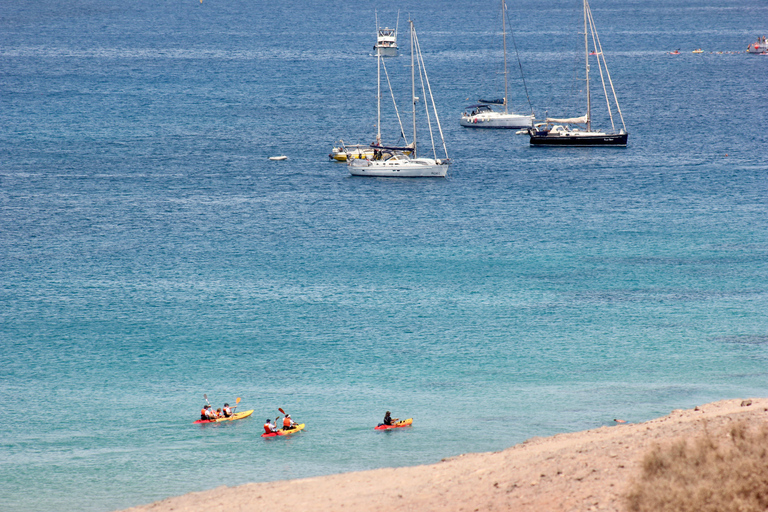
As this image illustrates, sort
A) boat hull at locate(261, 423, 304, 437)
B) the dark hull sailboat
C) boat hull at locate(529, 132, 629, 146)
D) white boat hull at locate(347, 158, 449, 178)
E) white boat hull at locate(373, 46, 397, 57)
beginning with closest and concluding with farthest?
boat hull at locate(261, 423, 304, 437), white boat hull at locate(347, 158, 449, 178), boat hull at locate(529, 132, 629, 146), the dark hull sailboat, white boat hull at locate(373, 46, 397, 57)

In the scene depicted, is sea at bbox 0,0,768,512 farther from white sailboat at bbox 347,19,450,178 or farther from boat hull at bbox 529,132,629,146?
boat hull at bbox 529,132,629,146

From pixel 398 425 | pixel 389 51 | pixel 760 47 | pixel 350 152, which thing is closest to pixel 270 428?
pixel 398 425

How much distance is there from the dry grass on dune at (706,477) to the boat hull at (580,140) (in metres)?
83.6

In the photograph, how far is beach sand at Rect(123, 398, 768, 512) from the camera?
21.0 meters

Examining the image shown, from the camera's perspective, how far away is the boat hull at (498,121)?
4464 inches

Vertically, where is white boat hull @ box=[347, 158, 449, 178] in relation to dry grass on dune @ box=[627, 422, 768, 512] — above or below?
above

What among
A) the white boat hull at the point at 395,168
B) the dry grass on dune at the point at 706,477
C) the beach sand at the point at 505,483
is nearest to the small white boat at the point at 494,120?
the white boat hull at the point at 395,168

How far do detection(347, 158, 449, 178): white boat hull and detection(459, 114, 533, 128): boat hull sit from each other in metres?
27.3

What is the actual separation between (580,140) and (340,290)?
53.0 metres

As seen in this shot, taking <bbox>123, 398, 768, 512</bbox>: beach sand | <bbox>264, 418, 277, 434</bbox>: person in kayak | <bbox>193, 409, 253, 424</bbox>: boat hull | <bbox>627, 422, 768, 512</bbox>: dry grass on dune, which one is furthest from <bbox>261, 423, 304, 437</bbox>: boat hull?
<bbox>627, 422, 768, 512</bbox>: dry grass on dune

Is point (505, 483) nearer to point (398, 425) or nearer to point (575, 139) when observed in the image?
point (398, 425)

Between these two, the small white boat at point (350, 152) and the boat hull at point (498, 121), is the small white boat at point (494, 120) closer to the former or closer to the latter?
the boat hull at point (498, 121)

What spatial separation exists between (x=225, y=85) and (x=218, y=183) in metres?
63.8

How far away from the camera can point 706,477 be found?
18297 mm
